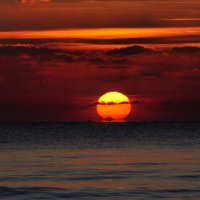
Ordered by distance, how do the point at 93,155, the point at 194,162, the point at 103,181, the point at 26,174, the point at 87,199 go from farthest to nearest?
the point at 93,155
the point at 194,162
the point at 26,174
the point at 103,181
the point at 87,199

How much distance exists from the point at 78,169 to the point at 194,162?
29.2 feet

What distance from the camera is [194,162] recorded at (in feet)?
190

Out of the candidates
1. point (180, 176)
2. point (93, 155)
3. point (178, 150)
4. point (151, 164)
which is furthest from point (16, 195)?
point (178, 150)

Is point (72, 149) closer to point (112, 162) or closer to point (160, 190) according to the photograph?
point (112, 162)

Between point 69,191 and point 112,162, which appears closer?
point 69,191

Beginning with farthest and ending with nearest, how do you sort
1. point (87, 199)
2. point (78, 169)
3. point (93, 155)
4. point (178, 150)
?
point (178, 150), point (93, 155), point (78, 169), point (87, 199)

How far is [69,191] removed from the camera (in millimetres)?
43219

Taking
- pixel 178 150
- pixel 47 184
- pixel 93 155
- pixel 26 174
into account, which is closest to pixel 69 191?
pixel 47 184

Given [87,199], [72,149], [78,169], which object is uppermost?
[72,149]

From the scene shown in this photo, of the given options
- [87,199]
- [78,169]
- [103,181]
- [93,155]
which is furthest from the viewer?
[93,155]

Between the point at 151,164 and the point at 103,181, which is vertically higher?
the point at 151,164

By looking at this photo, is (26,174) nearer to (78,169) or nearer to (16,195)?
(78,169)

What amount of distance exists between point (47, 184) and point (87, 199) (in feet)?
18.2

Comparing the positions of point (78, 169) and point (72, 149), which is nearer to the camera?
point (78, 169)
